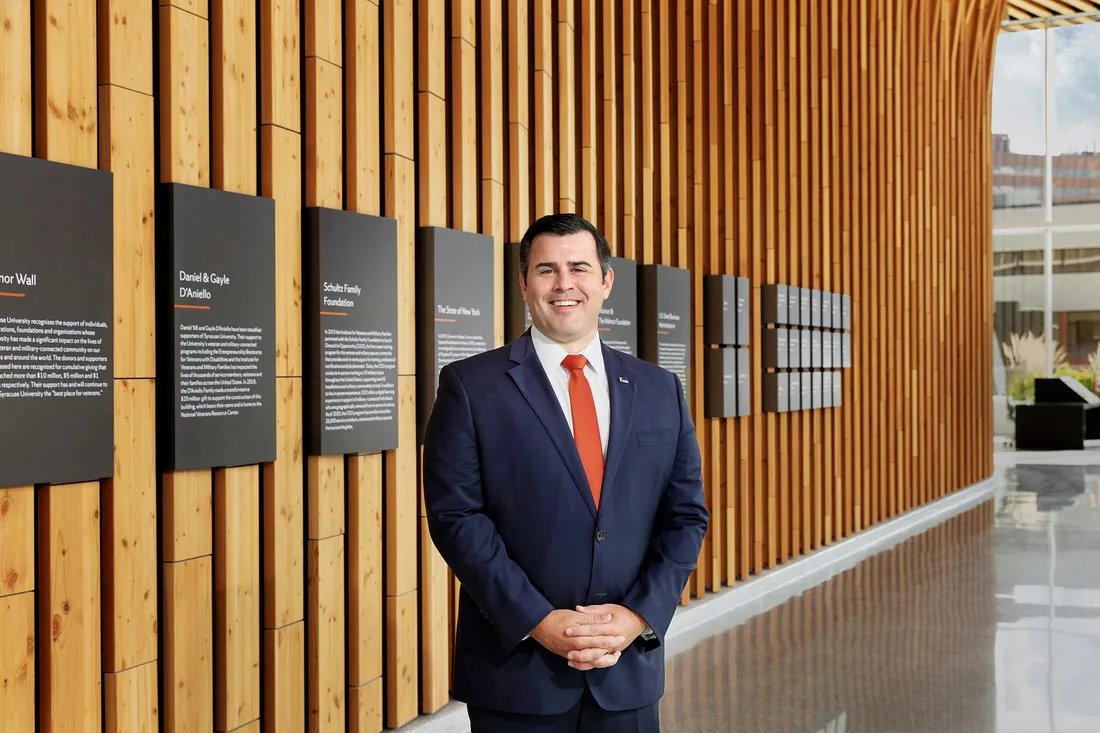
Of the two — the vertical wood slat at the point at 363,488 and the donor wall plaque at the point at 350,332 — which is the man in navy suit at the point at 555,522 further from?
the vertical wood slat at the point at 363,488

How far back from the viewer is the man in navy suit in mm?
2078

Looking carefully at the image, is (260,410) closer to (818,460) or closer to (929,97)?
(818,460)

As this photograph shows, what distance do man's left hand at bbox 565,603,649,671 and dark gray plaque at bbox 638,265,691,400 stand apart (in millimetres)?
3477

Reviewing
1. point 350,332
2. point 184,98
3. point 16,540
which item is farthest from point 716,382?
point 16,540

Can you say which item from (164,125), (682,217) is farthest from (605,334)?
(164,125)

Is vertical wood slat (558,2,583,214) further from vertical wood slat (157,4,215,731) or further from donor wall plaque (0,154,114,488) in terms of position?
donor wall plaque (0,154,114,488)

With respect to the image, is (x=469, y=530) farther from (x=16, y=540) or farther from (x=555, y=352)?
(x=16, y=540)

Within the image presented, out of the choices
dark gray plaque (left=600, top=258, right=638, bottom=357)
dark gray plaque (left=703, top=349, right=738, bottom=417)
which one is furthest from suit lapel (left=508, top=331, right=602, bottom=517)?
dark gray plaque (left=703, top=349, right=738, bottom=417)

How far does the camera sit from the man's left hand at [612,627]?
6.70ft

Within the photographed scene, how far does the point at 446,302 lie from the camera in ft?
13.5

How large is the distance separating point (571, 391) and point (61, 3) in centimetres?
171

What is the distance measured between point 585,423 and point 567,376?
0.11 m

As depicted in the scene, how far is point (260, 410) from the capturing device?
3.27 metres

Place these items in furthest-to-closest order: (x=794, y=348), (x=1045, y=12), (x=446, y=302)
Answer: (x=1045, y=12)
(x=794, y=348)
(x=446, y=302)
